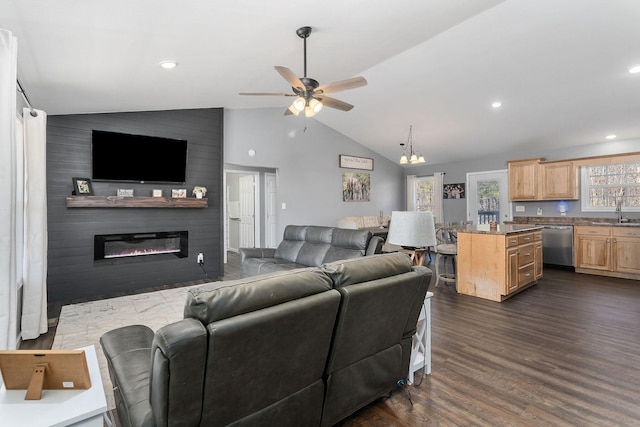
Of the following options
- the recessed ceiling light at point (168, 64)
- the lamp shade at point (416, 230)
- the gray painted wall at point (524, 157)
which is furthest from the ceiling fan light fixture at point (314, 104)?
the gray painted wall at point (524, 157)

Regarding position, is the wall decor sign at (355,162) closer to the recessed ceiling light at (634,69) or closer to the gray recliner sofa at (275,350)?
the recessed ceiling light at (634,69)

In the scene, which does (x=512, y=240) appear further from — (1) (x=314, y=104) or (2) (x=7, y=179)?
(2) (x=7, y=179)

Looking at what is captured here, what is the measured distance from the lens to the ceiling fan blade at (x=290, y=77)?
2809 millimetres

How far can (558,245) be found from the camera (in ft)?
19.6

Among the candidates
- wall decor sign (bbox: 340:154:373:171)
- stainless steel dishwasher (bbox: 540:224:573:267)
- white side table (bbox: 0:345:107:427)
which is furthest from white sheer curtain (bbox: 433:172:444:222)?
white side table (bbox: 0:345:107:427)

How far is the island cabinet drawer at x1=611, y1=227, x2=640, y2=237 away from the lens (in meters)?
5.06

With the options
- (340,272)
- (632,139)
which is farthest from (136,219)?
(632,139)

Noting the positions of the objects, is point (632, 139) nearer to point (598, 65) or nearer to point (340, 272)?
point (598, 65)

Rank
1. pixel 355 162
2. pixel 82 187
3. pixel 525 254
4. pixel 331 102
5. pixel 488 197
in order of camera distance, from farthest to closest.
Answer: pixel 355 162, pixel 488 197, pixel 525 254, pixel 82 187, pixel 331 102

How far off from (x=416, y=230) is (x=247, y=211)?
5.44 metres

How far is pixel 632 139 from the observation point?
564 centimetres

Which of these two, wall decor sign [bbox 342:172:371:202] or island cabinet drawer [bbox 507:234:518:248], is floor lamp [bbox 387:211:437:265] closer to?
island cabinet drawer [bbox 507:234:518:248]

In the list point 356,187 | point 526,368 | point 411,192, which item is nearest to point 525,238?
point 526,368

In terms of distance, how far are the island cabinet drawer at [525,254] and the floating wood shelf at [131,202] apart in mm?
4653
